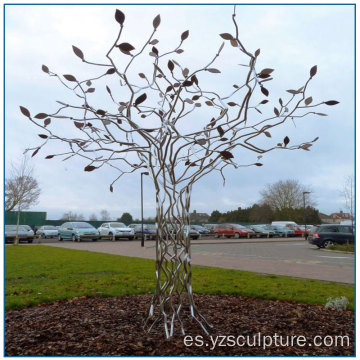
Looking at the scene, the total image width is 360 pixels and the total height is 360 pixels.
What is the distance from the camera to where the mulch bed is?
3.44m

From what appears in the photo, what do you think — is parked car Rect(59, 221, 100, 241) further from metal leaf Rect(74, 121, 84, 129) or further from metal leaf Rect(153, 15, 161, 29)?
metal leaf Rect(153, 15, 161, 29)

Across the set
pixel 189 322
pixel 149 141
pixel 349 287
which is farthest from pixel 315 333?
pixel 349 287

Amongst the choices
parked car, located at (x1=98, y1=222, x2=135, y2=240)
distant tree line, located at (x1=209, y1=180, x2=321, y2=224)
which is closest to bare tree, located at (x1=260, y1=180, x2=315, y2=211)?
distant tree line, located at (x1=209, y1=180, x2=321, y2=224)

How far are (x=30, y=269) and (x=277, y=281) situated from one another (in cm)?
606

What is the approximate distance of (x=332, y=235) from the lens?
60.9 feet

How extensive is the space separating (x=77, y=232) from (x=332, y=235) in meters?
16.6

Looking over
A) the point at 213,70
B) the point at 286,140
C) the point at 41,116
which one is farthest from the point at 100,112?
the point at 286,140

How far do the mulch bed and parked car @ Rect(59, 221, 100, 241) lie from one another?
2108 centimetres

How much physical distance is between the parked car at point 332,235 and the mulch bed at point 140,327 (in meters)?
14.4

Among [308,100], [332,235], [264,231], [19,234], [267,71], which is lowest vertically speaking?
[264,231]

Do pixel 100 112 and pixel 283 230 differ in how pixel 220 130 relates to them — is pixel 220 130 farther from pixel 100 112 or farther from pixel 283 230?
pixel 283 230

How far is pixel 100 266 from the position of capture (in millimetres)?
10234

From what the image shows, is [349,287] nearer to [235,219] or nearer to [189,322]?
[189,322]

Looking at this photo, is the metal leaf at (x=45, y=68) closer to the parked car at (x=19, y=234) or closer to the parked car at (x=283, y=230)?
the parked car at (x=19, y=234)
